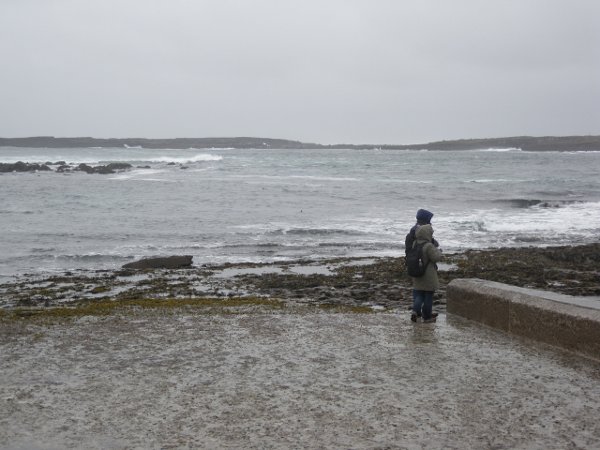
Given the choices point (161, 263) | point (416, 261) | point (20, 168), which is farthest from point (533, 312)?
point (20, 168)

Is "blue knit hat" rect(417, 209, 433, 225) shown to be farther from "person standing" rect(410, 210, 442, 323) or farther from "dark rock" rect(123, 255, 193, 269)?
"dark rock" rect(123, 255, 193, 269)

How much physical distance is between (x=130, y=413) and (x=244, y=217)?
2440 cm

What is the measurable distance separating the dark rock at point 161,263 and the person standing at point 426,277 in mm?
9124

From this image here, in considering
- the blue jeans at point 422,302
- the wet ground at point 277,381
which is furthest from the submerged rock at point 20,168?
the blue jeans at point 422,302

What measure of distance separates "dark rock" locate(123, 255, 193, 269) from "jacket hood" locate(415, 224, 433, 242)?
950 centimetres

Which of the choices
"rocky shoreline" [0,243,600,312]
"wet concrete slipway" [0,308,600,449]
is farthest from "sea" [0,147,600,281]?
"wet concrete slipway" [0,308,600,449]

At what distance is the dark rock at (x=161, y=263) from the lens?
52.7ft

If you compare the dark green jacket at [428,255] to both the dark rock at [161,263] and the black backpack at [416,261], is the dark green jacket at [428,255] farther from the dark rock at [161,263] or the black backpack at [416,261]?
the dark rock at [161,263]

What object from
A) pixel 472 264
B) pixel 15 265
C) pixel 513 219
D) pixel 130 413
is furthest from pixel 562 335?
pixel 513 219

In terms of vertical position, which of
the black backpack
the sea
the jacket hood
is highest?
the jacket hood

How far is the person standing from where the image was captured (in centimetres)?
778

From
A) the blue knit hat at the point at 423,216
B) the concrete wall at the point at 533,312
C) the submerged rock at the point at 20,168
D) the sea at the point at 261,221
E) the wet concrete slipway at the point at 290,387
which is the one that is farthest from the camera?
the submerged rock at the point at 20,168

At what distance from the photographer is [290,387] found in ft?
18.0

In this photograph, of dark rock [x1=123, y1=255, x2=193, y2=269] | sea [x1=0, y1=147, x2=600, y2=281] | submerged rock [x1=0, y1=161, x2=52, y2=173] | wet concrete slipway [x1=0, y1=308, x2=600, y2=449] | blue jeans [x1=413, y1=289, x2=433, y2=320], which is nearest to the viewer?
wet concrete slipway [x1=0, y1=308, x2=600, y2=449]
